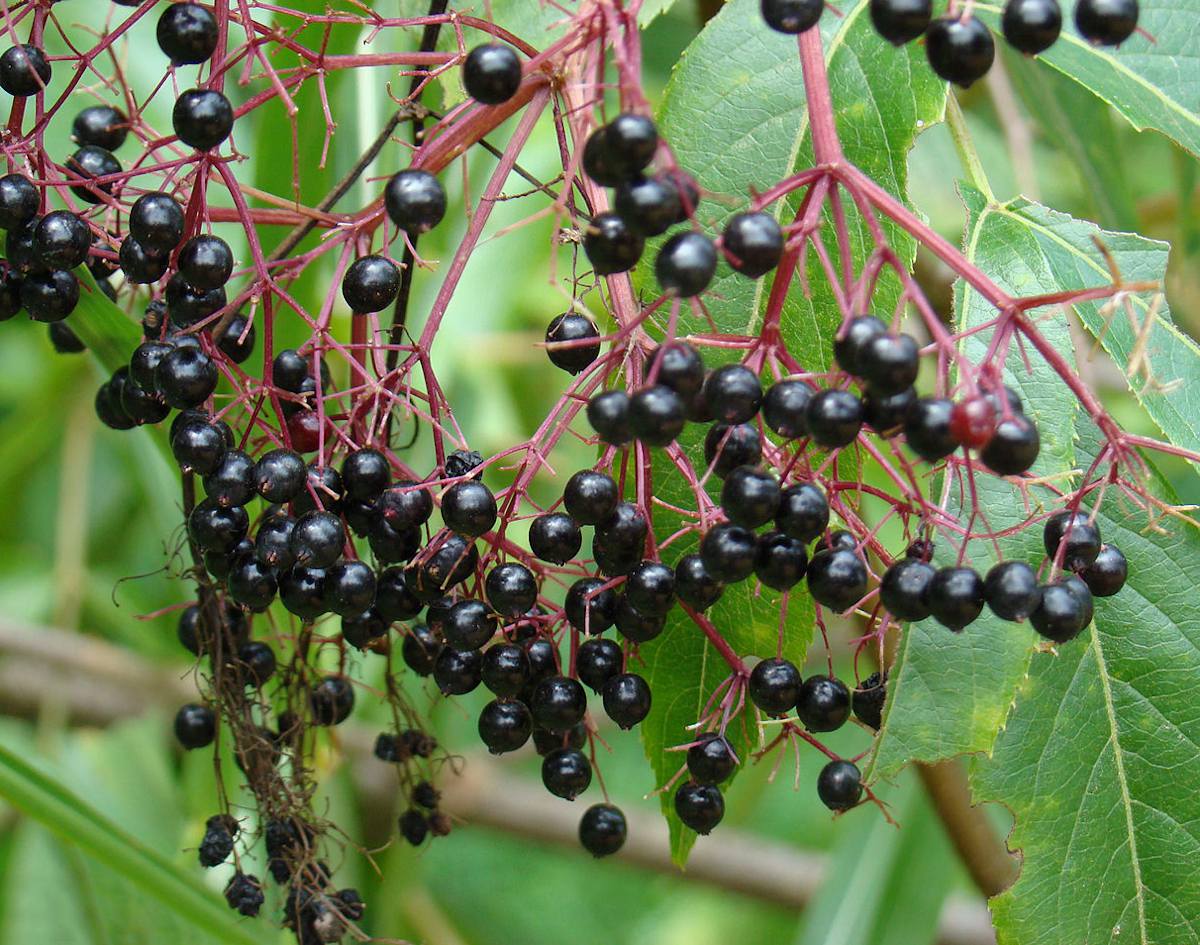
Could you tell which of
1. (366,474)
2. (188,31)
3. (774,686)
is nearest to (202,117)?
(188,31)

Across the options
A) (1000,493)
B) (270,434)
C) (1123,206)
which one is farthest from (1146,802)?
(1123,206)

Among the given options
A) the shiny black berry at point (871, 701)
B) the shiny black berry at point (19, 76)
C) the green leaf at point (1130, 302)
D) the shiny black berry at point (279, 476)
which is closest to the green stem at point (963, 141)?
the green leaf at point (1130, 302)

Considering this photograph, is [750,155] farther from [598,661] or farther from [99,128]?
[99,128]

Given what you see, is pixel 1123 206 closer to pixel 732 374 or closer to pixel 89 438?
pixel 732 374

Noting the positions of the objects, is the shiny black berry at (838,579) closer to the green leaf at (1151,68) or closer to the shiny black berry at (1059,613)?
the shiny black berry at (1059,613)

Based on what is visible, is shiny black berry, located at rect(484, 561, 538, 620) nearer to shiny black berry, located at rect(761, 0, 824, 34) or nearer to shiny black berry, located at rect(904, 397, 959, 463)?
shiny black berry, located at rect(904, 397, 959, 463)

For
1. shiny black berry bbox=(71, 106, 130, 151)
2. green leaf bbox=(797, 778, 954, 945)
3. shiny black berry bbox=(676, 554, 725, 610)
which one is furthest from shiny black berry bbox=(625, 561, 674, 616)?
green leaf bbox=(797, 778, 954, 945)
